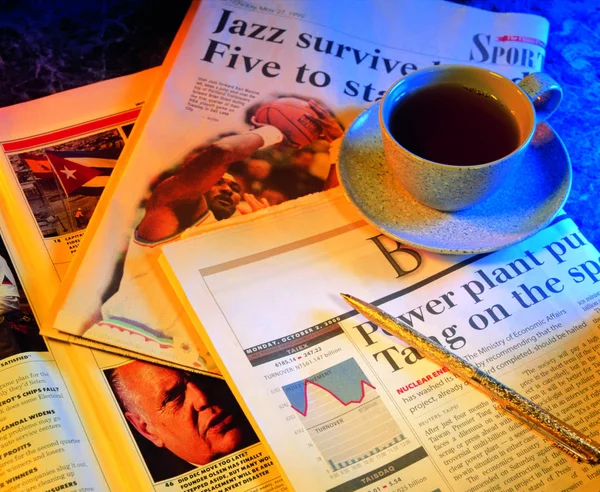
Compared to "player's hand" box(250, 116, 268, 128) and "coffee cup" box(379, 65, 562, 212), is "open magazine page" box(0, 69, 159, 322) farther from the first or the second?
"coffee cup" box(379, 65, 562, 212)

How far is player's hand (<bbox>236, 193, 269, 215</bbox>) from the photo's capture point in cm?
51

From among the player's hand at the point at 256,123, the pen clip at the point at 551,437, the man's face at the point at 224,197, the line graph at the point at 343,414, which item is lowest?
the pen clip at the point at 551,437

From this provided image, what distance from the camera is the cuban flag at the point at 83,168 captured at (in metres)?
0.54

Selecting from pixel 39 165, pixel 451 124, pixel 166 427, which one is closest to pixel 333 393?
pixel 166 427

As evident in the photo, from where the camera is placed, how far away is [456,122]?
1.57ft

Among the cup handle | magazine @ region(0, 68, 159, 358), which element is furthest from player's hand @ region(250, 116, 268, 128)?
the cup handle

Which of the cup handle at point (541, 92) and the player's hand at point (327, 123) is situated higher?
A: the player's hand at point (327, 123)

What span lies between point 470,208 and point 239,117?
224 millimetres

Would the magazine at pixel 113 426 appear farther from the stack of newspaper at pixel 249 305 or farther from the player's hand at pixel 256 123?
the player's hand at pixel 256 123

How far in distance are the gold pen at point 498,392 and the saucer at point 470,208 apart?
0.21 ft

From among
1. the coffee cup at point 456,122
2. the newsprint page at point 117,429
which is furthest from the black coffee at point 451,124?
the newsprint page at point 117,429

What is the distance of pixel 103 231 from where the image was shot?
19.4 inches

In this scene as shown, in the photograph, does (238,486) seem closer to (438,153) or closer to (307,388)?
(307,388)

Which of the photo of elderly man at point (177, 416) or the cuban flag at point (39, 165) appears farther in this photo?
the cuban flag at point (39, 165)
